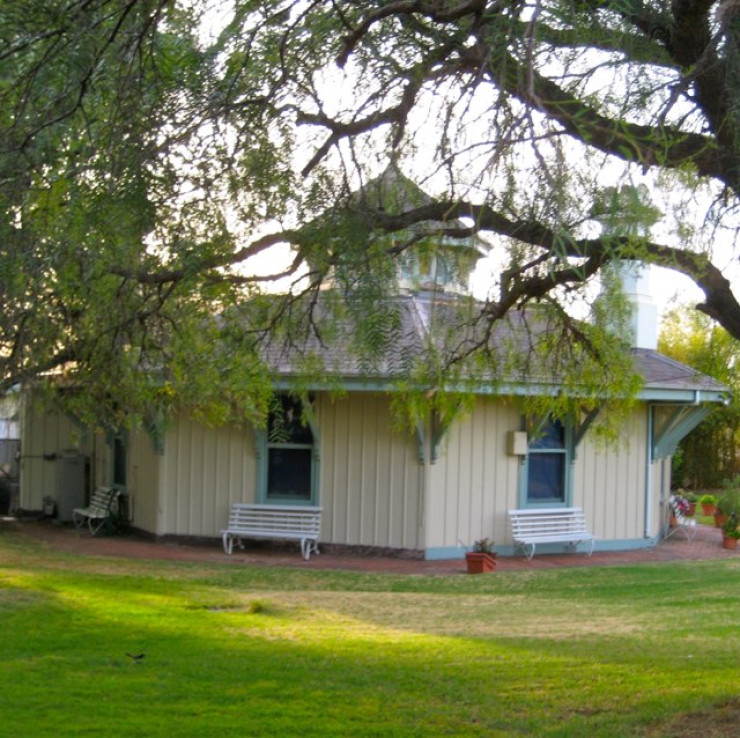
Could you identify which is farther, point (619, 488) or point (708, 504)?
point (708, 504)

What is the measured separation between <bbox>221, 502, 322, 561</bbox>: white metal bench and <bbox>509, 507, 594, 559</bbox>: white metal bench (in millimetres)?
3187

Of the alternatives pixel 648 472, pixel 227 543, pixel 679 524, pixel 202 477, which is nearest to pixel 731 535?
pixel 679 524

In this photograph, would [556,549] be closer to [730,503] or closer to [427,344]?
[730,503]

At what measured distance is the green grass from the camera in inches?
299

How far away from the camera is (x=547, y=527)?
18.0 meters

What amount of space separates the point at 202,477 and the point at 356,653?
8733 millimetres

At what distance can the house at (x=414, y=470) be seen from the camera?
56.3 feet

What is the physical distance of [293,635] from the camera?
10828 millimetres

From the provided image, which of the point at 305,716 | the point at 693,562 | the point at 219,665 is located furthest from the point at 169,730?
the point at 693,562

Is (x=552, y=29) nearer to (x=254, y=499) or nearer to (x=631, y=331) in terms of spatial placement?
(x=631, y=331)

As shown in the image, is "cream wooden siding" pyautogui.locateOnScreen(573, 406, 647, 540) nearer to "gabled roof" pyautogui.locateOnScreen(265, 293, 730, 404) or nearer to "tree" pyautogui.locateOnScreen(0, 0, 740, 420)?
"gabled roof" pyautogui.locateOnScreen(265, 293, 730, 404)

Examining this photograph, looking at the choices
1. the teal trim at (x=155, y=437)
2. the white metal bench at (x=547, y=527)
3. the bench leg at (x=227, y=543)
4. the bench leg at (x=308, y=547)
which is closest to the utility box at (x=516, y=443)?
the white metal bench at (x=547, y=527)

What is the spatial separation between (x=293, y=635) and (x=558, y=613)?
363cm

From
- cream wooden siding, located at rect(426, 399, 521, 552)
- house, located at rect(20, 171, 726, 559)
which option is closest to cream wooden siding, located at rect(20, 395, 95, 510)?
house, located at rect(20, 171, 726, 559)
